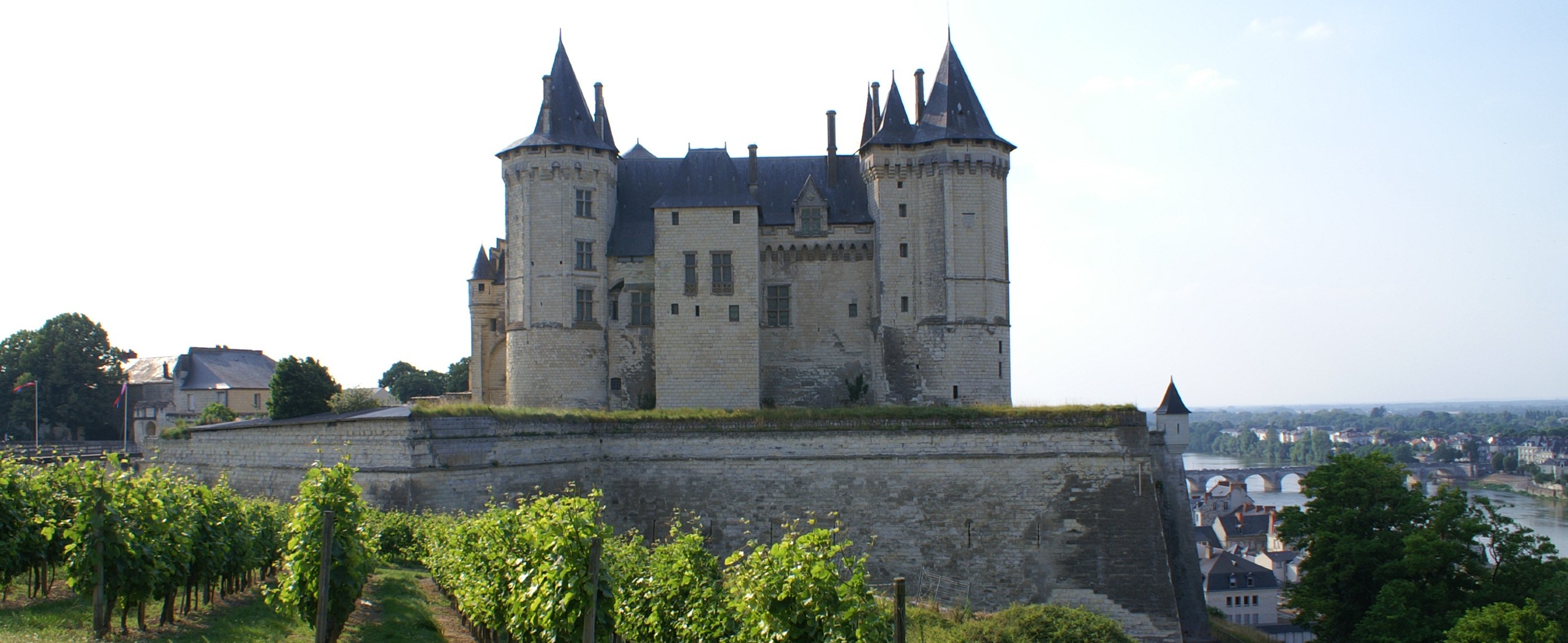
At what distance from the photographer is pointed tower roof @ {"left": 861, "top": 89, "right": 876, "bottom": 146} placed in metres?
39.6

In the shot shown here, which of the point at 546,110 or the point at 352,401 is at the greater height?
the point at 546,110

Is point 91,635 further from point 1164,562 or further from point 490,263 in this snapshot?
point 490,263

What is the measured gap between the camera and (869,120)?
130ft

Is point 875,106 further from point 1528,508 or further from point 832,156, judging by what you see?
point 1528,508

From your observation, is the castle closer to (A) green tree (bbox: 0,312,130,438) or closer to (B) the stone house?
(B) the stone house

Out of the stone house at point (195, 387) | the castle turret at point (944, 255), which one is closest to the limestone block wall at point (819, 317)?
the castle turret at point (944, 255)

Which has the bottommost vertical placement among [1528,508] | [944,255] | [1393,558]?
[1528,508]

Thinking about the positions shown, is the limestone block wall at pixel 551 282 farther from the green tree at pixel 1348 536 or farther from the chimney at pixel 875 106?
the green tree at pixel 1348 536

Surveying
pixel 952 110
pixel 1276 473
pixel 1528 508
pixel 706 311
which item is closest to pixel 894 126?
pixel 952 110

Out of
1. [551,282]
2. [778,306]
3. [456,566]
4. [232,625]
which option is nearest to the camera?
[232,625]

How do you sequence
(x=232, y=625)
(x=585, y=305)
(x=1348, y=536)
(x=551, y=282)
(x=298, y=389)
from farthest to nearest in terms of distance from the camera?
(x=585, y=305)
(x=551, y=282)
(x=298, y=389)
(x=1348, y=536)
(x=232, y=625)

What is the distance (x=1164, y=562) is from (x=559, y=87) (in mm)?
24971

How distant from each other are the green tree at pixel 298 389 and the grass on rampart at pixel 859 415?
9374mm

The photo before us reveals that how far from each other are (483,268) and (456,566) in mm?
26251
